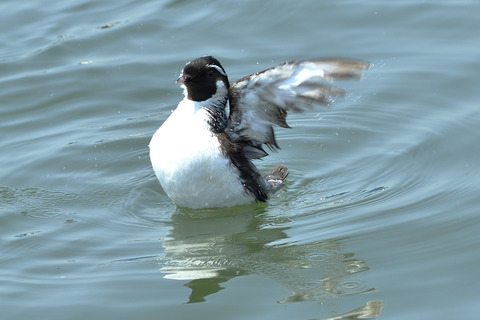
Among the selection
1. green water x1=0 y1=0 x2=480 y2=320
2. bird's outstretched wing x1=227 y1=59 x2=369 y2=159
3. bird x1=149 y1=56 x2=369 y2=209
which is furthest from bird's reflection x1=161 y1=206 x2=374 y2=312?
bird's outstretched wing x1=227 y1=59 x2=369 y2=159

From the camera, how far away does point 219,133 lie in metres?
9.12

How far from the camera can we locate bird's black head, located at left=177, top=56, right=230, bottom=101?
8.98m

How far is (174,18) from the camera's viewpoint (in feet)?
48.3

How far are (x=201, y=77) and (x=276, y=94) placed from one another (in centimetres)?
86

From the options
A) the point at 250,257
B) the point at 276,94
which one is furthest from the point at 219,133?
the point at 250,257

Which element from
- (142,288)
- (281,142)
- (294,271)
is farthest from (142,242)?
(281,142)

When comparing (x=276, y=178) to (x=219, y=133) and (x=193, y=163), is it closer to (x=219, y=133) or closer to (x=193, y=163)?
(x=219, y=133)

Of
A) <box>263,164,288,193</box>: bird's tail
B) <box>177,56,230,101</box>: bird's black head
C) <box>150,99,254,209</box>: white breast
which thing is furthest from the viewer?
<box>263,164,288,193</box>: bird's tail

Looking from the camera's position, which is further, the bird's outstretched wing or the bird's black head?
the bird's black head

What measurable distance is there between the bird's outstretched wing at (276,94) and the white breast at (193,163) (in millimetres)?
390

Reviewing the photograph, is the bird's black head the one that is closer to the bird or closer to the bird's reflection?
the bird

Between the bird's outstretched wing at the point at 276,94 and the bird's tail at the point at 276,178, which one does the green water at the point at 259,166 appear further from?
the bird's outstretched wing at the point at 276,94

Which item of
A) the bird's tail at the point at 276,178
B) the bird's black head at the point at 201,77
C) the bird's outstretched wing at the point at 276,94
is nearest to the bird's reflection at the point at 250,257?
the bird's tail at the point at 276,178

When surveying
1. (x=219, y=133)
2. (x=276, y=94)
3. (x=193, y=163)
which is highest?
(x=276, y=94)
